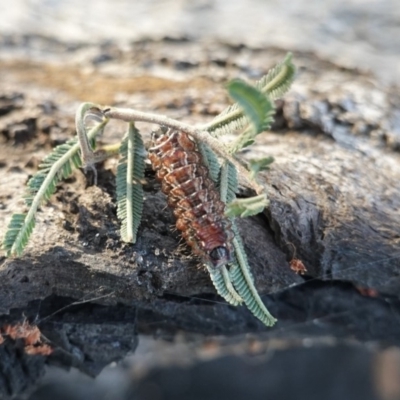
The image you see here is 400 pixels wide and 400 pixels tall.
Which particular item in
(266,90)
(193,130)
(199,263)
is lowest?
(199,263)

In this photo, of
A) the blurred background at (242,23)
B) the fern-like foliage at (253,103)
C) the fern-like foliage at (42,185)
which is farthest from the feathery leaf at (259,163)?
the blurred background at (242,23)

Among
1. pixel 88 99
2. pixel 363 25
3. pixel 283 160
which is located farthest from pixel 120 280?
pixel 363 25

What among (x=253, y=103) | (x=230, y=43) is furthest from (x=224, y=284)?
(x=230, y=43)

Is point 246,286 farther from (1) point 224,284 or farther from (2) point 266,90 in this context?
(2) point 266,90

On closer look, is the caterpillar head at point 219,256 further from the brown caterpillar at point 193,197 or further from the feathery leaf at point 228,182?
the feathery leaf at point 228,182

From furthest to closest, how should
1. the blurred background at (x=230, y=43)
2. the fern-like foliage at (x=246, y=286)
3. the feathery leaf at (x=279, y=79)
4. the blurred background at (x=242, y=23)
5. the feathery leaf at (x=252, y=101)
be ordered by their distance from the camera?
the blurred background at (x=242, y=23) → the blurred background at (x=230, y=43) → the fern-like foliage at (x=246, y=286) → the feathery leaf at (x=279, y=79) → the feathery leaf at (x=252, y=101)

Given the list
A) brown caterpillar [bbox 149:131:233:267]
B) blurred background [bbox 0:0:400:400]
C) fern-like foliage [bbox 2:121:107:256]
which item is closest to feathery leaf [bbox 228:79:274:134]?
brown caterpillar [bbox 149:131:233:267]

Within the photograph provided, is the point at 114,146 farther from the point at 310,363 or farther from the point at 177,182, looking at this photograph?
the point at 310,363
